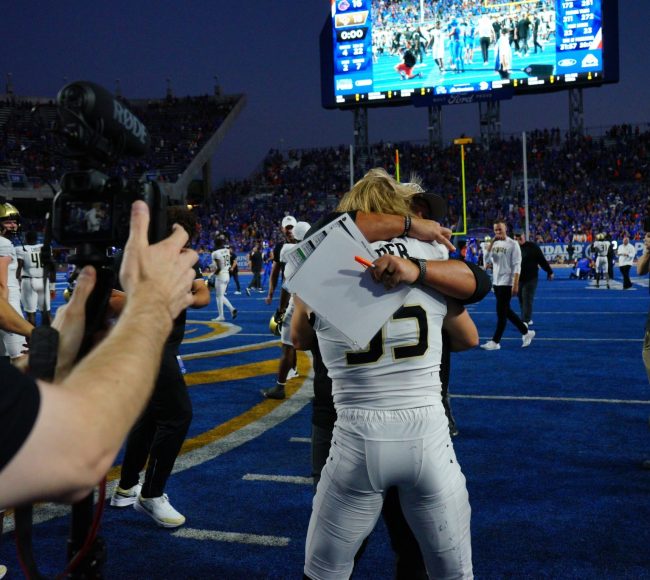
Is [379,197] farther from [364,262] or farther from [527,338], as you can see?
[527,338]

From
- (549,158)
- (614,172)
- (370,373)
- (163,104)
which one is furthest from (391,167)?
(370,373)

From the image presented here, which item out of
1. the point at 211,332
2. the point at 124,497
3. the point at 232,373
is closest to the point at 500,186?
the point at 211,332

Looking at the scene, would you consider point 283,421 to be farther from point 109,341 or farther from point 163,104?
point 163,104

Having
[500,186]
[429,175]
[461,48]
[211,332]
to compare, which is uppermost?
[461,48]

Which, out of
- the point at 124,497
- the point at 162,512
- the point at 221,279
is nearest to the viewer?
the point at 162,512

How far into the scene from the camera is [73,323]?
1379 millimetres

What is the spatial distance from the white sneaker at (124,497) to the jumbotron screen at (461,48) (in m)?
31.4

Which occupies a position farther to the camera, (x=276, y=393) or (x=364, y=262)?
(x=276, y=393)

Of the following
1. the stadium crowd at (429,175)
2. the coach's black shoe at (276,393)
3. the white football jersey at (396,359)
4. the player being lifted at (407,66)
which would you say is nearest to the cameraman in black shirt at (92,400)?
the white football jersey at (396,359)

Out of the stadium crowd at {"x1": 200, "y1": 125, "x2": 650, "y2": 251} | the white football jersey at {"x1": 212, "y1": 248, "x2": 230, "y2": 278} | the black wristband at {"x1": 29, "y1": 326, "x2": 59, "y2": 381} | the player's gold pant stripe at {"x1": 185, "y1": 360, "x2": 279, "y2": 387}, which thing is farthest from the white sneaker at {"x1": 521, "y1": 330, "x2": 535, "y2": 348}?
the stadium crowd at {"x1": 200, "y1": 125, "x2": 650, "y2": 251}

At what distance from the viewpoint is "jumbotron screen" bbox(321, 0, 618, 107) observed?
31.4m

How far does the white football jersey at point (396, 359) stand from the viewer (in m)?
2.08

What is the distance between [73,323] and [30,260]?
925cm

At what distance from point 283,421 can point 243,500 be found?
1791mm
